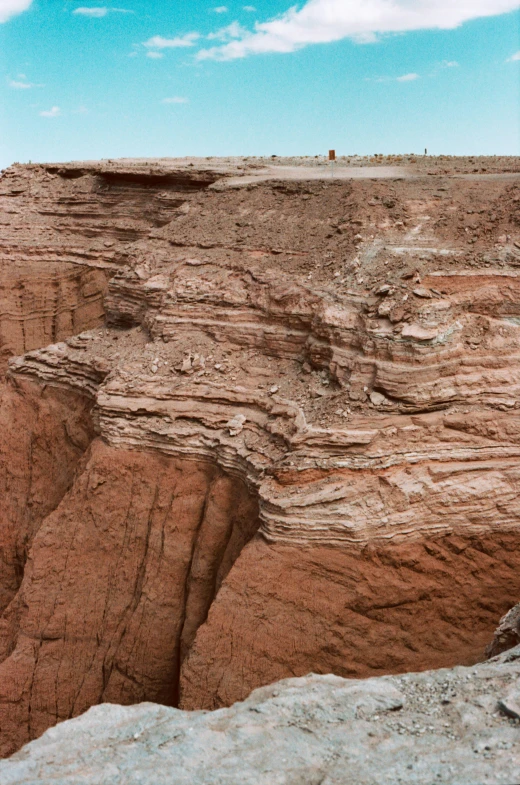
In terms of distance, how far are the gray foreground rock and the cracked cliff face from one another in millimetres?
4434

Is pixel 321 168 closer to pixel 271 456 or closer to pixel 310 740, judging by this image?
pixel 271 456

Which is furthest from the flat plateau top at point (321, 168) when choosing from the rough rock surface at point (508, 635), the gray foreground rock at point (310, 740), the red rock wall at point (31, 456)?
the gray foreground rock at point (310, 740)

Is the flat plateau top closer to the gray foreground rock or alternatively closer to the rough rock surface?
the rough rock surface

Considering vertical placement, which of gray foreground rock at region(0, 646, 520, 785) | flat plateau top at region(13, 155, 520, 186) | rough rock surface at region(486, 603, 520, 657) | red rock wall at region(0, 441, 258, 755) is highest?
flat plateau top at region(13, 155, 520, 186)

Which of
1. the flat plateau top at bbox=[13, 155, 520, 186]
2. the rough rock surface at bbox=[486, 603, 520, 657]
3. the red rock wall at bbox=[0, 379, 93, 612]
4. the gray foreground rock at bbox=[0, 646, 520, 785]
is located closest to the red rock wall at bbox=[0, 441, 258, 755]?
the red rock wall at bbox=[0, 379, 93, 612]

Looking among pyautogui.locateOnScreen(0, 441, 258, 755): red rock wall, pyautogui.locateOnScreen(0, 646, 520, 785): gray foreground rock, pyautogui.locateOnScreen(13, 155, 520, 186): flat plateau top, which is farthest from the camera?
pyautogui.locateOnScreen(13, 155, 520, 186): flat plateau top

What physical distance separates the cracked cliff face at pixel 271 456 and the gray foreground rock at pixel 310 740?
443 centimetres

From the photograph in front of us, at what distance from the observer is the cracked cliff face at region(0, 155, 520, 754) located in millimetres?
12250

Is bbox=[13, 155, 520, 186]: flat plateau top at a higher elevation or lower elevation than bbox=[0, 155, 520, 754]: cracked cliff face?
higher

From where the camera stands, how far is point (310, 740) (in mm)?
6883

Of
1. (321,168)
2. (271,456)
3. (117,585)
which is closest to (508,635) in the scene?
(271,456)

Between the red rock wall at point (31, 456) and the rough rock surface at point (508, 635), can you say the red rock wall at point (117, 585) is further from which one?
the rough rock surface at point (508, 635)

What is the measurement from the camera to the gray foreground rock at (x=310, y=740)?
6.45 m

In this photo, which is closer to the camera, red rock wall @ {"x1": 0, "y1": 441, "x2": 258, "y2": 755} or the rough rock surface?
the rough rock surface
